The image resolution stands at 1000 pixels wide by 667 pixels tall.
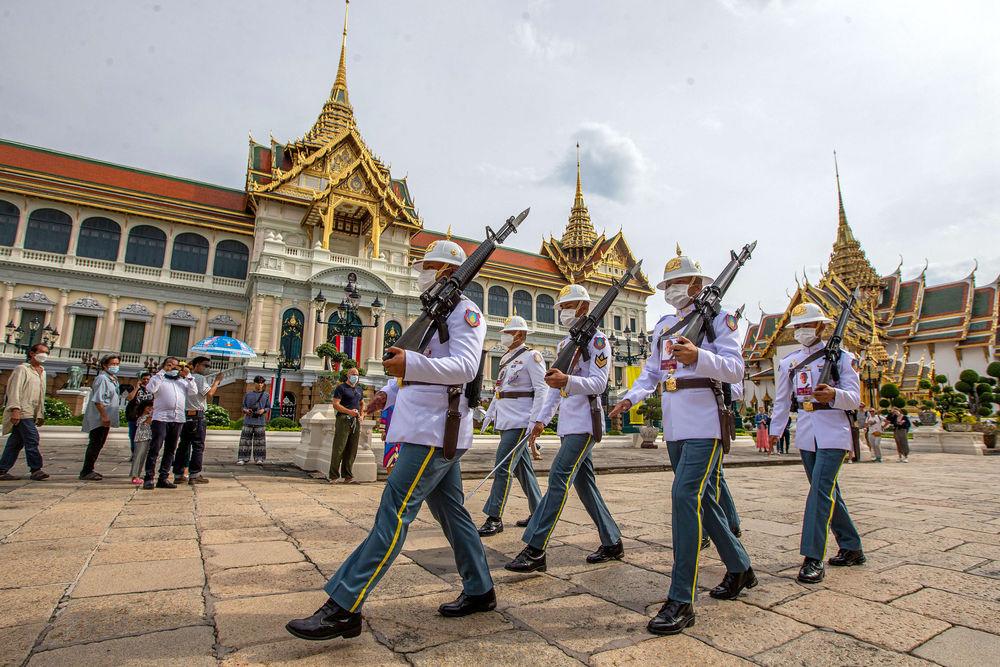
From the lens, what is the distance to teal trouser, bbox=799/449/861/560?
3.34 meters

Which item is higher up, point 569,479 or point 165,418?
point 165,418

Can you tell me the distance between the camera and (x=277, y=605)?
2.56 metres

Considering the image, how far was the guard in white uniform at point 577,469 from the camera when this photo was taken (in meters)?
3.35

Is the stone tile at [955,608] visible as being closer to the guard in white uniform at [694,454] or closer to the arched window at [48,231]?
the guard in white uniform at [694,454]

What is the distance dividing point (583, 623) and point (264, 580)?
180 cm

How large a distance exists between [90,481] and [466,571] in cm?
672

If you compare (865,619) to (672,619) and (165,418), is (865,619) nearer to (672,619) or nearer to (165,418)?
(672,619)

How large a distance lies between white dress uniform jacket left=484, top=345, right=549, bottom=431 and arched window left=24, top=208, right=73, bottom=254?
103ft

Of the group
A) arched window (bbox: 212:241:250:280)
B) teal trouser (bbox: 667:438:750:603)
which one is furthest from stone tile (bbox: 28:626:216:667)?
arched window (bbox: 212:241:250:280)

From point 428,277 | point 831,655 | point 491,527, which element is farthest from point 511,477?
point 831,655

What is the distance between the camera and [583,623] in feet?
7.97

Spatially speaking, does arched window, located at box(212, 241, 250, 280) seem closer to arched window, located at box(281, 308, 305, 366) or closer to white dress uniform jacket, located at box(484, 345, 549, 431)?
arched window, located at box(281, 308, 305, 366)

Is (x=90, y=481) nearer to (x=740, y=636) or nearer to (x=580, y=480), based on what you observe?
(x=580, y=480)

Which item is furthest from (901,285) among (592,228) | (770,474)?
(770,474)
